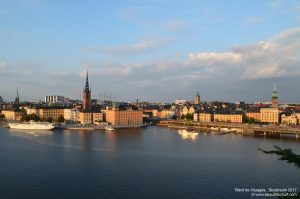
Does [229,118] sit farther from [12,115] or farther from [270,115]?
[12,115]

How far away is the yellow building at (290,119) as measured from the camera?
3772 cm

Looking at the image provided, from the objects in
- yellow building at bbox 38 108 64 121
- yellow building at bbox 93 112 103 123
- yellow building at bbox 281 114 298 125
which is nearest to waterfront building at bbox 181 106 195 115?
yellow building at bbox 281 114 298 125

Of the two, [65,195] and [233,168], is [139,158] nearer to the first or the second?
[233,168]

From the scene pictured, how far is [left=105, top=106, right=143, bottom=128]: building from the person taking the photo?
3900 cm

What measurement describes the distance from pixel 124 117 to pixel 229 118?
11.2m

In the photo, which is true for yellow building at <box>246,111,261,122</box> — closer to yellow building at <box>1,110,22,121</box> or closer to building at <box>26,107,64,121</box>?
building at <box>26,107,64,121</box>

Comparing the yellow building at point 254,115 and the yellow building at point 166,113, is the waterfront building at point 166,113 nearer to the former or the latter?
the yellow building at point 166,113

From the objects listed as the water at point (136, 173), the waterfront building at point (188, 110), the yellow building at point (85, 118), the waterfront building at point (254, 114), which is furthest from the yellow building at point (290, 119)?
the water at point (136, 173)

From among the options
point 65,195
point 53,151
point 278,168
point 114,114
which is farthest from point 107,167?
point 114,114

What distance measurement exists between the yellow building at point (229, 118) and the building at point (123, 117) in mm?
8574

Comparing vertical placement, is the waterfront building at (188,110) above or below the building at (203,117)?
above

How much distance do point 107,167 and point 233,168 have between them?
14.5ft

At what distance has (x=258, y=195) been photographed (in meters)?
10.0

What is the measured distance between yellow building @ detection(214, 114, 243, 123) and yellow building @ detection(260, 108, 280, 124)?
2373 mm
